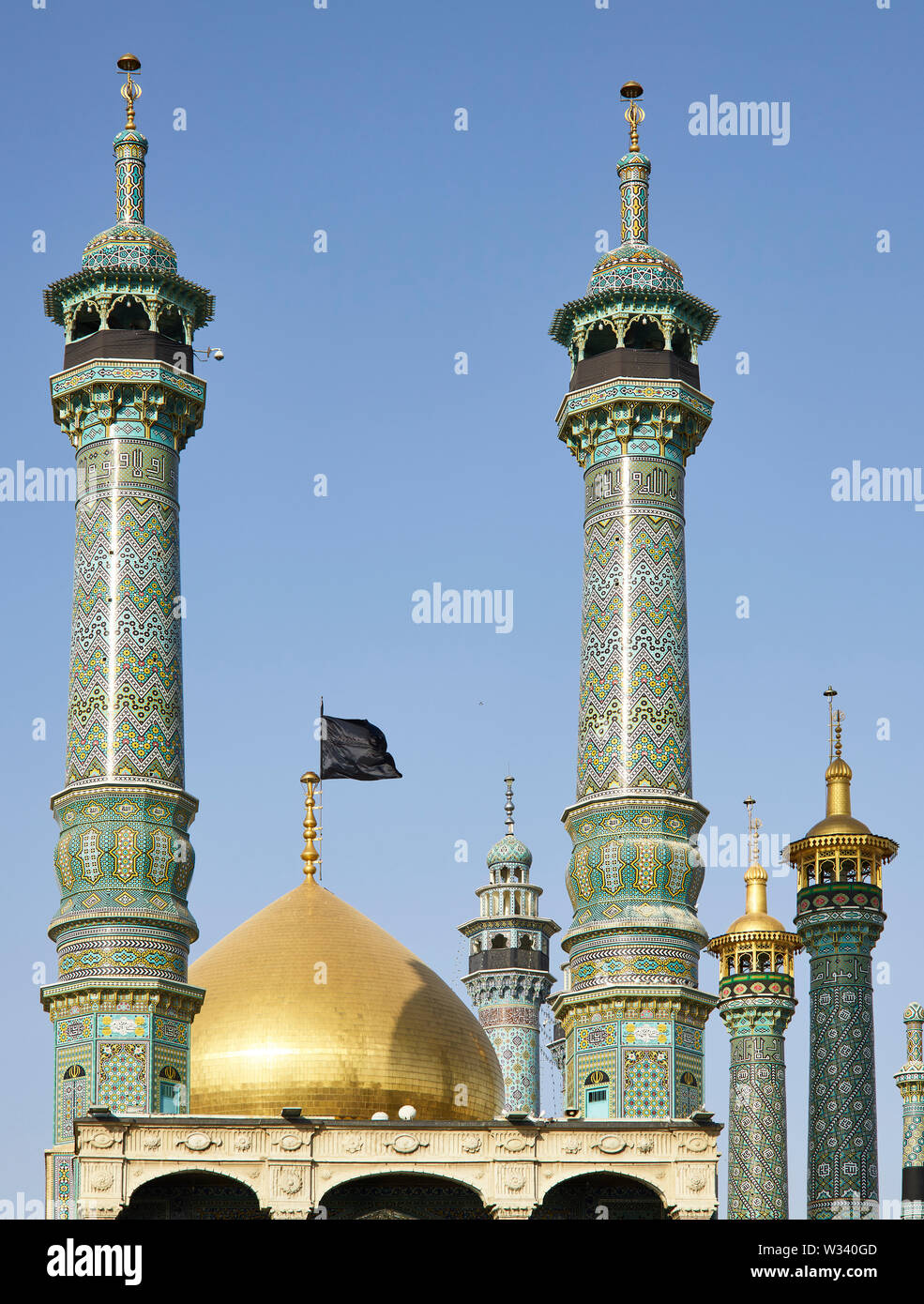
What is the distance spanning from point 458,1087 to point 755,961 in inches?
569

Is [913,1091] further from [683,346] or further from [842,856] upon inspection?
[683,346]

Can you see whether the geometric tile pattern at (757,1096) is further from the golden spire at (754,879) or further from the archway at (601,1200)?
the archway at (601,1200)

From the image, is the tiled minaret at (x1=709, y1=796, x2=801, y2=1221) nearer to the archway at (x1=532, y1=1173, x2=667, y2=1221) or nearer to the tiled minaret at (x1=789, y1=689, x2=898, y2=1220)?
the tiled minaret at (x1=789, y1=689, x2=898, y2=1220)

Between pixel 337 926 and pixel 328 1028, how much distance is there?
2203mm

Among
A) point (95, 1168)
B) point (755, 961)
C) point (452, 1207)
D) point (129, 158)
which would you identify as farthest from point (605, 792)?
point (755, 961)

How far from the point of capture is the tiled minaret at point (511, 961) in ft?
162

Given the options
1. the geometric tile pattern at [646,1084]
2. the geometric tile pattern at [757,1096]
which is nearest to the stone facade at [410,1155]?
the geometric tile pattern at [646,1084]

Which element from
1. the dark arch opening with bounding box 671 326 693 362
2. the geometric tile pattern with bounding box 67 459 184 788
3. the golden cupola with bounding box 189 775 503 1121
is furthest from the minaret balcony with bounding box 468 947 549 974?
the geometric tile pattern with bounding box 67 459 184 788

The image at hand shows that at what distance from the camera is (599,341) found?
3447 centimetres

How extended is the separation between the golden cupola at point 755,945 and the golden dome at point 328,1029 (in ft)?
41.5

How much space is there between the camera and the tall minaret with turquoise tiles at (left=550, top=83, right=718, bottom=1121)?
102 feet

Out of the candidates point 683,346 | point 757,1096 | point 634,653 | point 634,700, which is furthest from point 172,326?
point 757,1096

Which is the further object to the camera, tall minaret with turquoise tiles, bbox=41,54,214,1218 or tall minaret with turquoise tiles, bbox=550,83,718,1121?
tall minaret with turquoise tiles, bbox=550,83,718,1121

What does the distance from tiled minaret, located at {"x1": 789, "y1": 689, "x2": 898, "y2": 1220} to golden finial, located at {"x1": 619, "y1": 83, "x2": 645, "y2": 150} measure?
11.3 m
